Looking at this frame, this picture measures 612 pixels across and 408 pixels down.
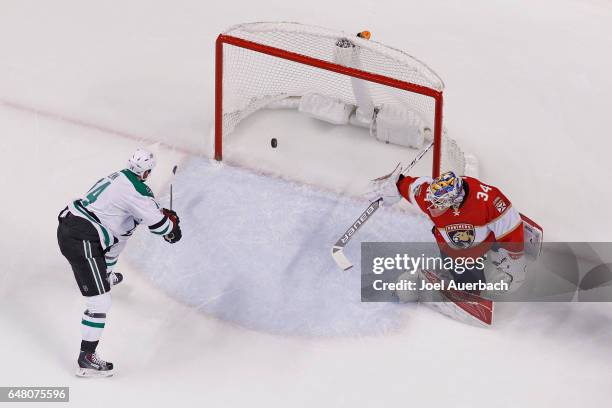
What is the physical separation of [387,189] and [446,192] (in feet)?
1.91

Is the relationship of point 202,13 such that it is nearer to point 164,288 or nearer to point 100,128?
point 100,128

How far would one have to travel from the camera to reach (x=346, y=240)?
5625 millimetres

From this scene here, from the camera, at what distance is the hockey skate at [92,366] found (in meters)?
4.96

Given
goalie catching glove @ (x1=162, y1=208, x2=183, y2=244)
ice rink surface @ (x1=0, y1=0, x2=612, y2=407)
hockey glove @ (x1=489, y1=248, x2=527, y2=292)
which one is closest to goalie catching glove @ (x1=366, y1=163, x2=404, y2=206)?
ice rink surface @ (x1=0, y1=0, x2=612, y2=407)

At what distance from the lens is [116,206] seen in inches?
194

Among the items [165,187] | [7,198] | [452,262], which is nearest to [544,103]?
[452,262]

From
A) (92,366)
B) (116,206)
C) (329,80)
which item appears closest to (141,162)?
(116,206)

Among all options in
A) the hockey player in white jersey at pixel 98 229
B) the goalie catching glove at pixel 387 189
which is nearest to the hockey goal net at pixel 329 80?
the goalie catching glove at pixel 387 189

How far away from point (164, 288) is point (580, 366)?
2.14m

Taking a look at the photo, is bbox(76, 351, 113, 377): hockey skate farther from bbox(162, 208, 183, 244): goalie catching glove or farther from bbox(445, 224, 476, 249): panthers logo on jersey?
bbox(445, 224, 476, 249): panthers logo on jersey

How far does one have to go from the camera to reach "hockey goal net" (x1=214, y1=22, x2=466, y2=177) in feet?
18.8

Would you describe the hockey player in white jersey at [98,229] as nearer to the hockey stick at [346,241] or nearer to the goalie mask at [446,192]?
the hockey stick at [346,241]

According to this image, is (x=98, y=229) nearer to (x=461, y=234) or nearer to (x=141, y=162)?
(x=141, y=162)

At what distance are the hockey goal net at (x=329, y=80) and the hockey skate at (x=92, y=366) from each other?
177 centimetres
